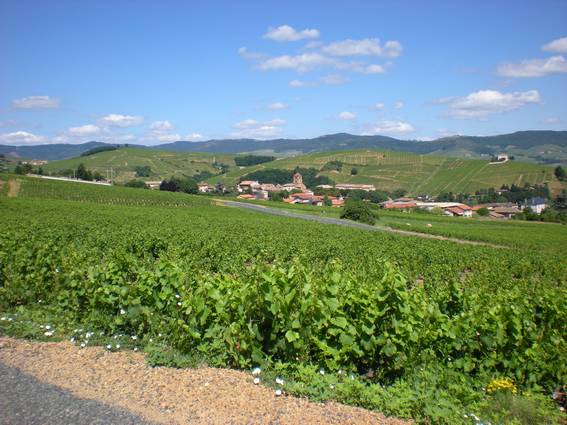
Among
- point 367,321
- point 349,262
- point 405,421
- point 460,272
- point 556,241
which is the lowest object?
point 556,241

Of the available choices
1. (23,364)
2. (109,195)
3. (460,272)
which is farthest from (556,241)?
(109,195)

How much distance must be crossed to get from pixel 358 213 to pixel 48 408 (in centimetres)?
6259

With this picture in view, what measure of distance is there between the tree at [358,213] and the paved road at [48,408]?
60387 mm

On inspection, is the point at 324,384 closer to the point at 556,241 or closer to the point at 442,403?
the point at 442,403

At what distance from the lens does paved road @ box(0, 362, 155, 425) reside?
4637 millimetres

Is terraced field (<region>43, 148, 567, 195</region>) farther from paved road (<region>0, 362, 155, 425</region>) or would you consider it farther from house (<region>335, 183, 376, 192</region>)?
paved road (<region>0, 362, 155, 425</region>)

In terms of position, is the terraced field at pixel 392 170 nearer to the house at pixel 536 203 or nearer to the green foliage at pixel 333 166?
the green foliage at pixel 333 166

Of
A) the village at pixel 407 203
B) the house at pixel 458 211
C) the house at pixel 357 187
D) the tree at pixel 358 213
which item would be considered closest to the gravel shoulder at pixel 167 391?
the tree at pixel 358 213

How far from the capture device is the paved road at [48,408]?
464cm

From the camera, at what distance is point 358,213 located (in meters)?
65.8

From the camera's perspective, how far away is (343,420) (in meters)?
4.86

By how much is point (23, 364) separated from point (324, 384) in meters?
4.23

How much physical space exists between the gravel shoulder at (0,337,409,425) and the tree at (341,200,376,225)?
195ft

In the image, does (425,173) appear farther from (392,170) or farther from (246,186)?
(246,186)
